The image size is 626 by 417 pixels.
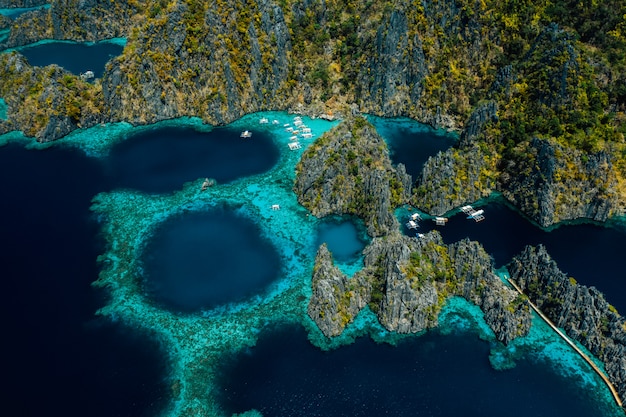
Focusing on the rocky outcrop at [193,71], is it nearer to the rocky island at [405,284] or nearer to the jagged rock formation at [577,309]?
the rocky island at [405,284]

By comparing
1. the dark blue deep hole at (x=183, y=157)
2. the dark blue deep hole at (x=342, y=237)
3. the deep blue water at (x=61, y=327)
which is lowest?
the deep blue water at (x=61, y=327)

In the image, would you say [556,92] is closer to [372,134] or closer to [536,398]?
[372,134]

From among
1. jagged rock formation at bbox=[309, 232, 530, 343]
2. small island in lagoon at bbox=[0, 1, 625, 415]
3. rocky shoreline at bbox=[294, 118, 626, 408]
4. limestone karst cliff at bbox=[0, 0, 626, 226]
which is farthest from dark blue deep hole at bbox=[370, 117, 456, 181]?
jagged rock formation at bbox=[309, 232, 530, 343]

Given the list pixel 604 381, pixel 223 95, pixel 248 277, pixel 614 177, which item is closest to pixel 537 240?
pixel 614 177

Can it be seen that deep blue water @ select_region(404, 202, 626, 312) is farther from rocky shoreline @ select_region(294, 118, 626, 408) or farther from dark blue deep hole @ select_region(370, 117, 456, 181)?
dark blue deep hole @ select_region(370, 117, 456, 181)

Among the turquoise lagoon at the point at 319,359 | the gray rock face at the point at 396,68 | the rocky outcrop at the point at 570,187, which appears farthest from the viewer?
the gray rock face at the point at 396,68

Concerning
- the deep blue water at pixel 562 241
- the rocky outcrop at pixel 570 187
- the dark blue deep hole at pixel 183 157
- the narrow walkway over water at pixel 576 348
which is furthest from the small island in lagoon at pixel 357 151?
the deep blue water at pixel 562 241

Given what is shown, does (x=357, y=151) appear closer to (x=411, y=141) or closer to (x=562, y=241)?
(x=411, y=141)
